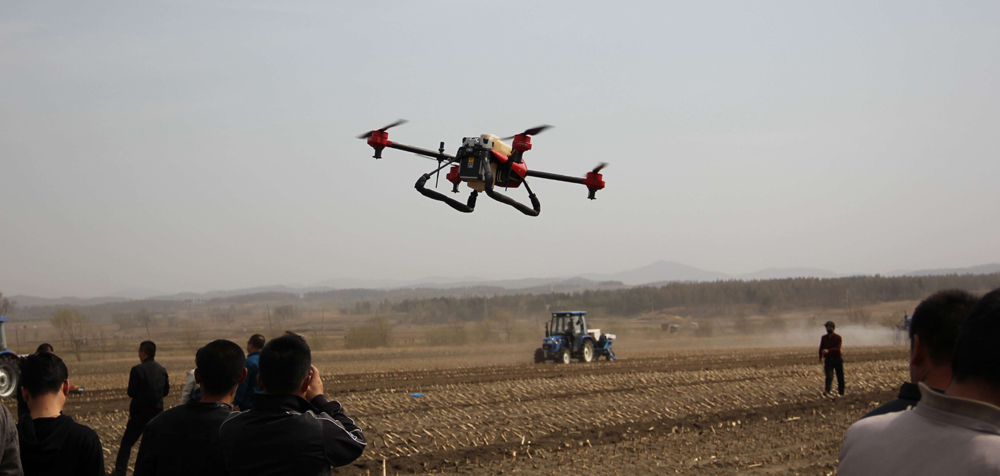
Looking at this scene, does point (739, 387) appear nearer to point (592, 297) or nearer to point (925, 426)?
point (925, 426)

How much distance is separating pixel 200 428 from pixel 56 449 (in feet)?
2.95

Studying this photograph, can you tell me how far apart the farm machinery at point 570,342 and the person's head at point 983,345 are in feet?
97.3

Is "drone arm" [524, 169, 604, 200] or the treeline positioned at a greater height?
"drone arm" [524, 169, 604, 200]

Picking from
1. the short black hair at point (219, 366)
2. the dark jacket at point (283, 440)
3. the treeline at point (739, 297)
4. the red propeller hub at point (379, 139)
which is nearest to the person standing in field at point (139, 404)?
the red propeller hub at point (379, 139)

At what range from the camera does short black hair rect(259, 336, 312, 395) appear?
3994 mm

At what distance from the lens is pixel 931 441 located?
2.37 metres

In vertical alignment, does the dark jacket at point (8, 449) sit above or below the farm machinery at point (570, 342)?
above

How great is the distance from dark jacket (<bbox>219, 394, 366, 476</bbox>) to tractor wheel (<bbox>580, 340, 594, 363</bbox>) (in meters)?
Result: 29.3

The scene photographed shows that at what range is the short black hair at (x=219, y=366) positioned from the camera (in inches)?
177

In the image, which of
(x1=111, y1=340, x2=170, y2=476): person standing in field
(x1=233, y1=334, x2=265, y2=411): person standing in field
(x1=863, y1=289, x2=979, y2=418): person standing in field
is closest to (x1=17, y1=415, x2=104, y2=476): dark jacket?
(x1=233, y1=334, x2=265, y2=411): person standing in field

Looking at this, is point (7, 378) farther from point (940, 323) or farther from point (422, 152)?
point (940, 323)

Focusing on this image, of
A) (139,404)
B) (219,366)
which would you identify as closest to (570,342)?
(139,404)

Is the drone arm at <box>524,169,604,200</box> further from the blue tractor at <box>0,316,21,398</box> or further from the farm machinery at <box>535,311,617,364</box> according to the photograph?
the farm machinery at <box>535,311,617,364</box>

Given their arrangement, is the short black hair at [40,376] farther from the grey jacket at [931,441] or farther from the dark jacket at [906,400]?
the dark jacket at [906,400]
